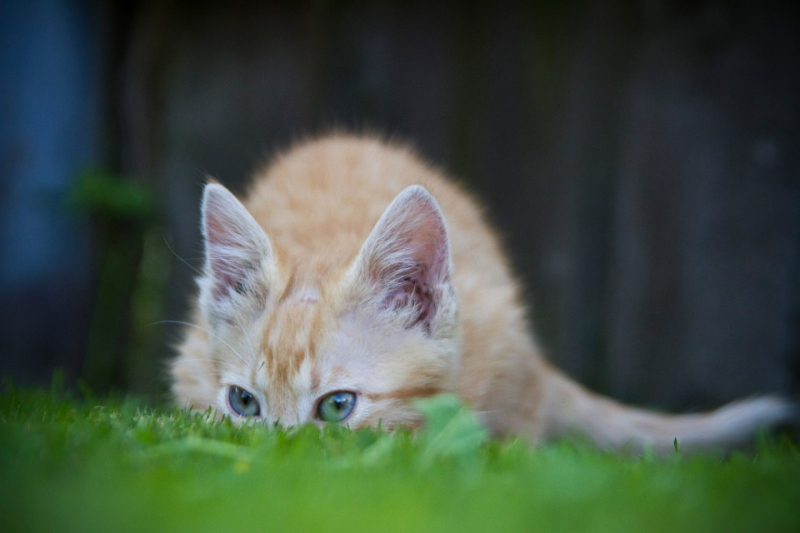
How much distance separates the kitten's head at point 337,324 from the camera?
6.59ft

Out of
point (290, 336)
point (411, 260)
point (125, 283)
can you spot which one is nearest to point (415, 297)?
point (411, 260)

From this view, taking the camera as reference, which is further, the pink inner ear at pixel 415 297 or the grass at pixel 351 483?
the pink inner ear at pixel 415 297

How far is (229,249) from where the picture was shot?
2.34 meters

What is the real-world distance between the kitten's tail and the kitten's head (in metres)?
0.93

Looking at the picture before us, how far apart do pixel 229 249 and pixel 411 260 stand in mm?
628

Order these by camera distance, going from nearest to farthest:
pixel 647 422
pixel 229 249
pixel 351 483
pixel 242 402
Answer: pixel 351 483 < pixel 242 402 < pixel 229 249 < pixel 647 422

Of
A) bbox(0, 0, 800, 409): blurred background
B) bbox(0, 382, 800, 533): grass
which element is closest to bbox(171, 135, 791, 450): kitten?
bbox(0, 382, 800, 533): grass

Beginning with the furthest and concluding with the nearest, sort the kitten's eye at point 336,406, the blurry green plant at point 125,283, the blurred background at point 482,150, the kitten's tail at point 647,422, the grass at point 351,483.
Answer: the blurry green plant at point 125,283 < the blurred background at point 482,150 < the kitten's tail at point 647,422 < the kitten's eye at point 336,406 < the grass at point 351,483

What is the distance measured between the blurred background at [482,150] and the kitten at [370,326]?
0.72m

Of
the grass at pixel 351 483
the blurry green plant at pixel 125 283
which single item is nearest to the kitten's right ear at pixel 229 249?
the grass at pixel 351 483

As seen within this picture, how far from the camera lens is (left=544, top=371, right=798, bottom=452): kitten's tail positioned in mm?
2871

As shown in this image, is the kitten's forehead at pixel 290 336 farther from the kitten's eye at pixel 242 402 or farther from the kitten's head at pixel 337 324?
the kitten's eye at pixel 242 402

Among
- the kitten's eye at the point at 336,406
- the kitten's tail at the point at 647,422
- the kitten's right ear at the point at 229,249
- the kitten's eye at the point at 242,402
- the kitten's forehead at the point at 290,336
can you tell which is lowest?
the kitten's tail at the point at 647,422

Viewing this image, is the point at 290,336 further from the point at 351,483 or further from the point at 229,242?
the point at 351,483
